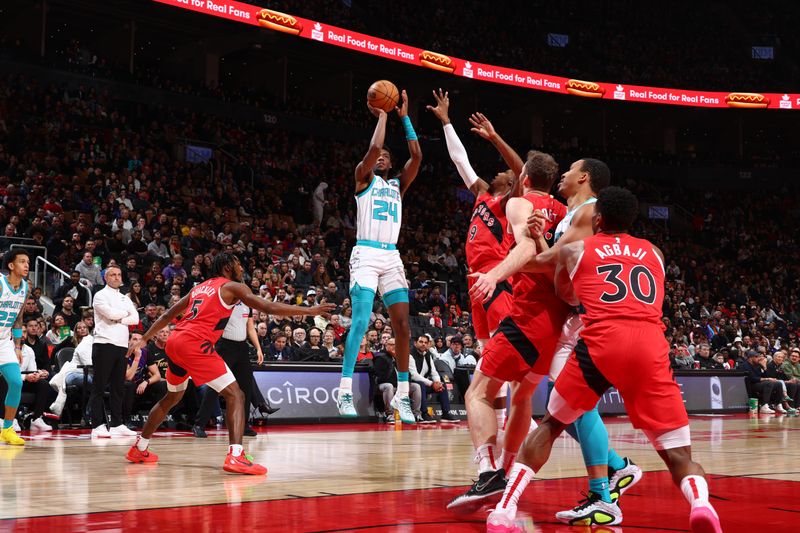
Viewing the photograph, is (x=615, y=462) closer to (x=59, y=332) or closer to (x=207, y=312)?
(x=207, y=312)

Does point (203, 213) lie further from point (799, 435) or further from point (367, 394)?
point (799, 435)

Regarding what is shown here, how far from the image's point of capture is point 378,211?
7.44 metres

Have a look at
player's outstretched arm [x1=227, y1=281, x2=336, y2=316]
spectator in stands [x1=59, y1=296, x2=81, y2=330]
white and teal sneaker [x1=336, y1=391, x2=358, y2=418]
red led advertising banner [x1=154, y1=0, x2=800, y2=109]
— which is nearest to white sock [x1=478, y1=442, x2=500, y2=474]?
player's outstretched arm [x1=227, y1=281, x2=336, y2=316]

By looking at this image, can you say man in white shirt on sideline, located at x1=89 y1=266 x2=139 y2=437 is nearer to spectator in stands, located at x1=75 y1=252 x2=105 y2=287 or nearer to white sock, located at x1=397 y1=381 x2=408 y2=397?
white sock, located at x1=397 y1=381 x2=408 y2=397

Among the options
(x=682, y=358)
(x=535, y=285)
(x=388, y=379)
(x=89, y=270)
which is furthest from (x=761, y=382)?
(x=535, y=285)

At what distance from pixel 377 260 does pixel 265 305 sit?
3.93 feet

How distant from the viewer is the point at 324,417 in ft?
42.2

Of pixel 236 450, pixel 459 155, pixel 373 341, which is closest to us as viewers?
pixel 236 450

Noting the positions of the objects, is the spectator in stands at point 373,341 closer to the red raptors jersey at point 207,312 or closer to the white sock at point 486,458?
the red raptors jersey at point 207,312

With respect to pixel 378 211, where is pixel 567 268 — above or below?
below

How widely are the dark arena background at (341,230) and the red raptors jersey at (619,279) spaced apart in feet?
0.79

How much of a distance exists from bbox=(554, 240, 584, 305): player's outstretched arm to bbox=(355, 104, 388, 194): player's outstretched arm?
2672 mm

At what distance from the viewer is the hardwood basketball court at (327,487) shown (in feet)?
14.2

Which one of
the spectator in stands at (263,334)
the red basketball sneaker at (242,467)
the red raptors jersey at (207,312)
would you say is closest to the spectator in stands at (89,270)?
the spectator in stands at (263,334)
